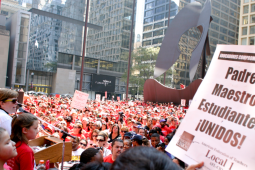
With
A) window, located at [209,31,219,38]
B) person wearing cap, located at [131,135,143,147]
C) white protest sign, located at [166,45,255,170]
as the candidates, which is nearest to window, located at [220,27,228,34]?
window, located at [209,31,219,38]

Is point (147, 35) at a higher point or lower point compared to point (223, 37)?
higher

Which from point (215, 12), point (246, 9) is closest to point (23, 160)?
point (246, 9)

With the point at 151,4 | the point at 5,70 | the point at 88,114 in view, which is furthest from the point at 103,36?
the point at 88,114

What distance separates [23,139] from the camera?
2670 millimetres

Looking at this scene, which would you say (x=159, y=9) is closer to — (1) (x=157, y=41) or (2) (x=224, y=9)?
(1) (x=157, y=41)

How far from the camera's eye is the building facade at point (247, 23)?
176ft

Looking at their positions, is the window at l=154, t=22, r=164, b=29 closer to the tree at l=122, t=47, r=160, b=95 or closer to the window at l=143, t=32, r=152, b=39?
the window at l=143, t=32, r=152, b=39

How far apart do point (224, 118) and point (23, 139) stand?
2.08 m

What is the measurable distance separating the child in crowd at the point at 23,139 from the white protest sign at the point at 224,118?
58.0 inches

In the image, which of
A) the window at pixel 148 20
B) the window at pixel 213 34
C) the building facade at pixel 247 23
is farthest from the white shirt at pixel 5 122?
the window at pixel 148 20

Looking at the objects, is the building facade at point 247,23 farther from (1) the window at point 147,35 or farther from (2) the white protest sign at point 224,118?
(2) the white protest sign at point 224,118

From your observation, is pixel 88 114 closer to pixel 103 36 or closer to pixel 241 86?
pixel 241 86

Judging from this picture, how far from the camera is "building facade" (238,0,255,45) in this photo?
53.8 m

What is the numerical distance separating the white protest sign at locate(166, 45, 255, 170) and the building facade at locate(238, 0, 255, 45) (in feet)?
190
